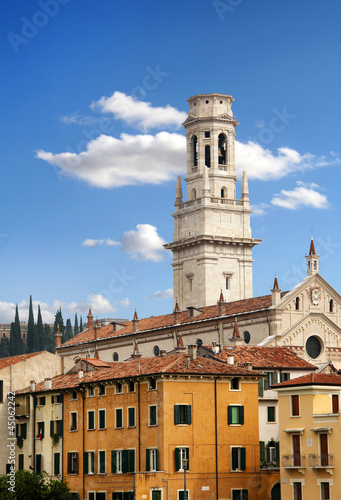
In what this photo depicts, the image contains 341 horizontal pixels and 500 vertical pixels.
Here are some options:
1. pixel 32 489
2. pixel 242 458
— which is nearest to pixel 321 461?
pixel 242 458

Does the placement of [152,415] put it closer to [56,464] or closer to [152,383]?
[152,383]

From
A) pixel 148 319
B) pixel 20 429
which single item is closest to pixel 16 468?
pixel 20 429

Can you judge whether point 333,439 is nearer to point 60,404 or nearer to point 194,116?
point 60,404

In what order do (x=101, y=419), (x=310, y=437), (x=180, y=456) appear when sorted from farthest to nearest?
(x=101, y=419)
(x=180, y=456)
(x=310, y=437)

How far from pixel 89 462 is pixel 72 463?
2231 millimetres

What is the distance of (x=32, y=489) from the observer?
67.6 meters

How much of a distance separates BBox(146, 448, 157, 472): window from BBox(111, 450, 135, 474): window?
5.10 ft

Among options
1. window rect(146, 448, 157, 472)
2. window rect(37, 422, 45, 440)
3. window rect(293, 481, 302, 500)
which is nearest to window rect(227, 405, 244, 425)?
window rect(146, 448, 157, 472)

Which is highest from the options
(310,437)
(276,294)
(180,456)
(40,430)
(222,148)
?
(222,148)

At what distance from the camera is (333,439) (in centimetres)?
5672

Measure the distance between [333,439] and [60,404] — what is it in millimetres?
23248

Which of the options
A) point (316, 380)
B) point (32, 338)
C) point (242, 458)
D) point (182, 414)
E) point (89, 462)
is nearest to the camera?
point (316, 380)

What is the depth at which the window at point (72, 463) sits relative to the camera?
228 feet

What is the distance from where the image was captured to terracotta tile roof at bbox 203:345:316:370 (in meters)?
76.4
